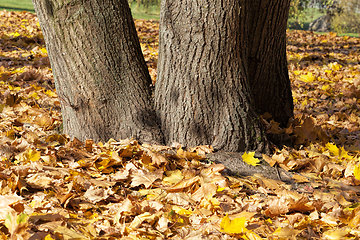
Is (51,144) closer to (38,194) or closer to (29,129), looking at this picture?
(29,129)

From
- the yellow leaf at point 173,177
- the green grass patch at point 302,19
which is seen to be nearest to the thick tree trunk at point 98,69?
the yellow leaf at point 173,177

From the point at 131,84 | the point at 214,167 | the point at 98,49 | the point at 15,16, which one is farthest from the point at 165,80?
the point at 15,16

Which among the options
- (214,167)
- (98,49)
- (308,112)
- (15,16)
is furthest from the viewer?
(15,16)

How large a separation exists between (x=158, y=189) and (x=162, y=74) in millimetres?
1014

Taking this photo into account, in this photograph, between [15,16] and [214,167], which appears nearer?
[214,167]

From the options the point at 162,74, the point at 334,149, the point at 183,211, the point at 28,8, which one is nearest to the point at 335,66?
the point at 334,149

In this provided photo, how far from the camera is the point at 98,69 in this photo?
2.97 metres

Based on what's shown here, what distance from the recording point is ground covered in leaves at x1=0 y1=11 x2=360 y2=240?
2.01m

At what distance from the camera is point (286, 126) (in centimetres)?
376

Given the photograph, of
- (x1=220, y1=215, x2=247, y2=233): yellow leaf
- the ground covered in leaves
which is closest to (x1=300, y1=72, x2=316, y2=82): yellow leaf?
the ground covered in leaves

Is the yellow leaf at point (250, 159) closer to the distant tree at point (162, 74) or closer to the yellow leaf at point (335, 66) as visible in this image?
the distant tree at point (162, 74)

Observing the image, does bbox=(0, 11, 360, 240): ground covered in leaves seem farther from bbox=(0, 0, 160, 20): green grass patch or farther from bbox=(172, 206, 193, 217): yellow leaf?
bbox=(0, 0, 160, 20): green grass patch

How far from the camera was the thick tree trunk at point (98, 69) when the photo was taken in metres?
2.88

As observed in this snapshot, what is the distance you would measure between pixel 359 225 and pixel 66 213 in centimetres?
164
